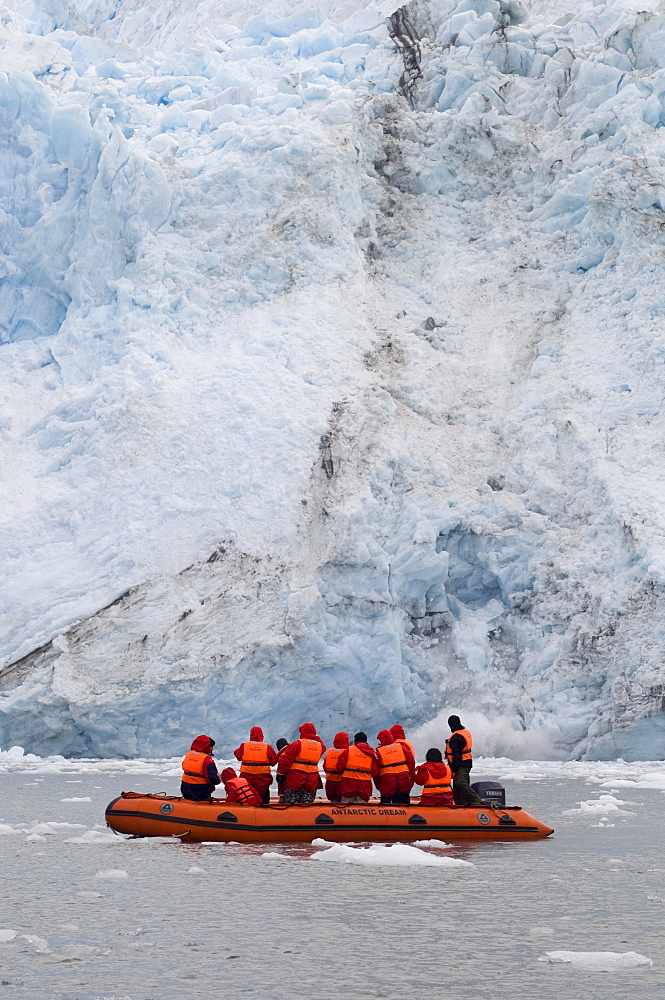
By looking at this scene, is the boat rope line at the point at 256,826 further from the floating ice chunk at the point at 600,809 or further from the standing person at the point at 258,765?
the floating ice chunk at the point at 600,809

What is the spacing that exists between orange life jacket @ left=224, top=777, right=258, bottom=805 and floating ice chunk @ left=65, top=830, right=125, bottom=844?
1040mm

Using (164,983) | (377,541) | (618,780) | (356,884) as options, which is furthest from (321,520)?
(164,983)

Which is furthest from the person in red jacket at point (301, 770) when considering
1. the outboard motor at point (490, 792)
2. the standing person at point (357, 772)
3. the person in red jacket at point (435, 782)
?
the outboard motor at point (490, 792)

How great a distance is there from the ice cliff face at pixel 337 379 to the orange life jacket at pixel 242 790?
8.09 metres

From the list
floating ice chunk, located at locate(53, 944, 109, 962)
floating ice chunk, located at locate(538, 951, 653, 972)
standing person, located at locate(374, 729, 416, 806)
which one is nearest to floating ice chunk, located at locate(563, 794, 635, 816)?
standing person, located at locate(374, 729, 416, 806)

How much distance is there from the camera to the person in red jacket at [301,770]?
32.9ft

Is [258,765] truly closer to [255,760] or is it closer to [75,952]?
[255,760]

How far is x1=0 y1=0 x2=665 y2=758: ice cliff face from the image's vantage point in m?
18.2

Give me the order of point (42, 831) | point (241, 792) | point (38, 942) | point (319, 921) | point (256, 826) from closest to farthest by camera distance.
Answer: point (38, 942) → point (319, 921) → point (42, 831) → point (256, 826) → point (241, 792)

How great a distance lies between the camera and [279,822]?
30.4 ft

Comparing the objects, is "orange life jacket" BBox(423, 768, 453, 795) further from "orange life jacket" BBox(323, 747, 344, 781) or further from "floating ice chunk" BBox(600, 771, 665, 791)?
"floating ice chunk" BBox(600, 771, 665, 791)

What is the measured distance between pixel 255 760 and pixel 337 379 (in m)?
12.7

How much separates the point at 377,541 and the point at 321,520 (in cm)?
111

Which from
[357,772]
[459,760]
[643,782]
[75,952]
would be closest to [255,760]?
[357,772]
